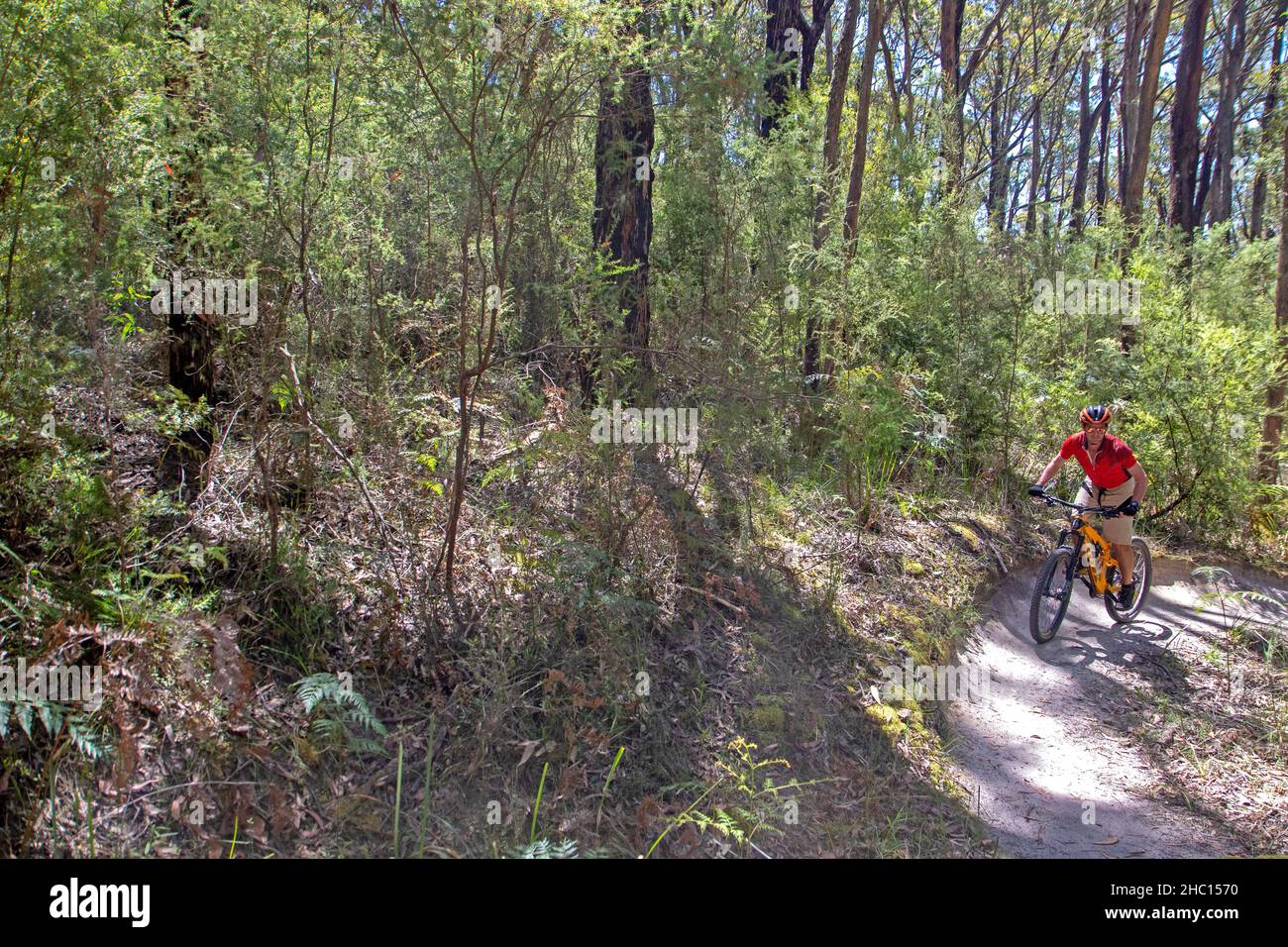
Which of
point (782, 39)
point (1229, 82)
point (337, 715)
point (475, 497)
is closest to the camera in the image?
point (337, 715)

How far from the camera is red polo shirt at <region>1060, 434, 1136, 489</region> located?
703cm

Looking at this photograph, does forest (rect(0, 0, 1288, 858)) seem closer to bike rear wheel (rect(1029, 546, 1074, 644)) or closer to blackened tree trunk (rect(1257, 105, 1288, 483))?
bike rear wheel (rect(1029, 546, 1074, 644))

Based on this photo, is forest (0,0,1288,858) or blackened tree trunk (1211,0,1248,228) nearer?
forest (0,0,1288,858)

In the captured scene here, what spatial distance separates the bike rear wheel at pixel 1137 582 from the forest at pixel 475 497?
27 centimetres

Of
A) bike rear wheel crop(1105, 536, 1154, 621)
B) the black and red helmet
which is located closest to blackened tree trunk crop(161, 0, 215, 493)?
the black and red helmet

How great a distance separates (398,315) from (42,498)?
279 cm

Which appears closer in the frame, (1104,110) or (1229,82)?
(1229,82)

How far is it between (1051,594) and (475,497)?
4.91 metres

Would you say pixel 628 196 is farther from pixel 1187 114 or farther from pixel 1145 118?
pixel 1187 114

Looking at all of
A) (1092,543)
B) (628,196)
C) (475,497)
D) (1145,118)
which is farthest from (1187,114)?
(475,497)

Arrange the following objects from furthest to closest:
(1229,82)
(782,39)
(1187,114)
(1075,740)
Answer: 1. (1229,82)
2. (1187,114)
3. (782,39)
4. (1075,740)

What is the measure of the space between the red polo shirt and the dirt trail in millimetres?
1451

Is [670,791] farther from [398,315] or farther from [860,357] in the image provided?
[860,357]

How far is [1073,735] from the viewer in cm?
597
